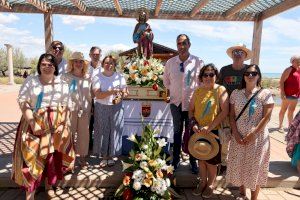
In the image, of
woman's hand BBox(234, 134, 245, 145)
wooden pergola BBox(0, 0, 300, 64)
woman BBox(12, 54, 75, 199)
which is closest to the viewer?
woman BBox(12, 54, 75, 199)

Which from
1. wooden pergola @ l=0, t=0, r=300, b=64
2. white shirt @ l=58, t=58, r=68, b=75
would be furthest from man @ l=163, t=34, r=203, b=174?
wooden pergola @ l=0, t=0, r=300, b=64

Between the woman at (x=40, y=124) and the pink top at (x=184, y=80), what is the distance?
144 centimetres

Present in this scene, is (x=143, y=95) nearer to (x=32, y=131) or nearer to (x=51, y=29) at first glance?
(x=32, y=131)

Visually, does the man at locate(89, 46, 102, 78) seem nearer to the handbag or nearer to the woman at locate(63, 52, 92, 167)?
the woman at locate(63, 52, 92, 167)

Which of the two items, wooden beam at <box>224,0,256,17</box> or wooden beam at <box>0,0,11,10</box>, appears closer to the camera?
wooden beam at <box>224,0,256,17</box>

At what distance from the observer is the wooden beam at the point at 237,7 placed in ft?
19.8

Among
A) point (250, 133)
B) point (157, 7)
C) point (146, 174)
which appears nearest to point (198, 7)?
point (157, 7)

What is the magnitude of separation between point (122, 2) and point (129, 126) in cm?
363

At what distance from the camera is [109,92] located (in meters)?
3.95

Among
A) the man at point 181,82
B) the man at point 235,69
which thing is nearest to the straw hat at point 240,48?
the man at point 235,69

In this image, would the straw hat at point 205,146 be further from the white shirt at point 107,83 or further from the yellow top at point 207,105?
the white shirt at point 107,83

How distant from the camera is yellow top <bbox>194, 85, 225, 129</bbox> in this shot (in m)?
3.50

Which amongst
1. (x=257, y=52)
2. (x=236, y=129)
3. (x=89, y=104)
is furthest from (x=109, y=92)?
(x=257, y=52)

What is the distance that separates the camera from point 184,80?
156 inches
